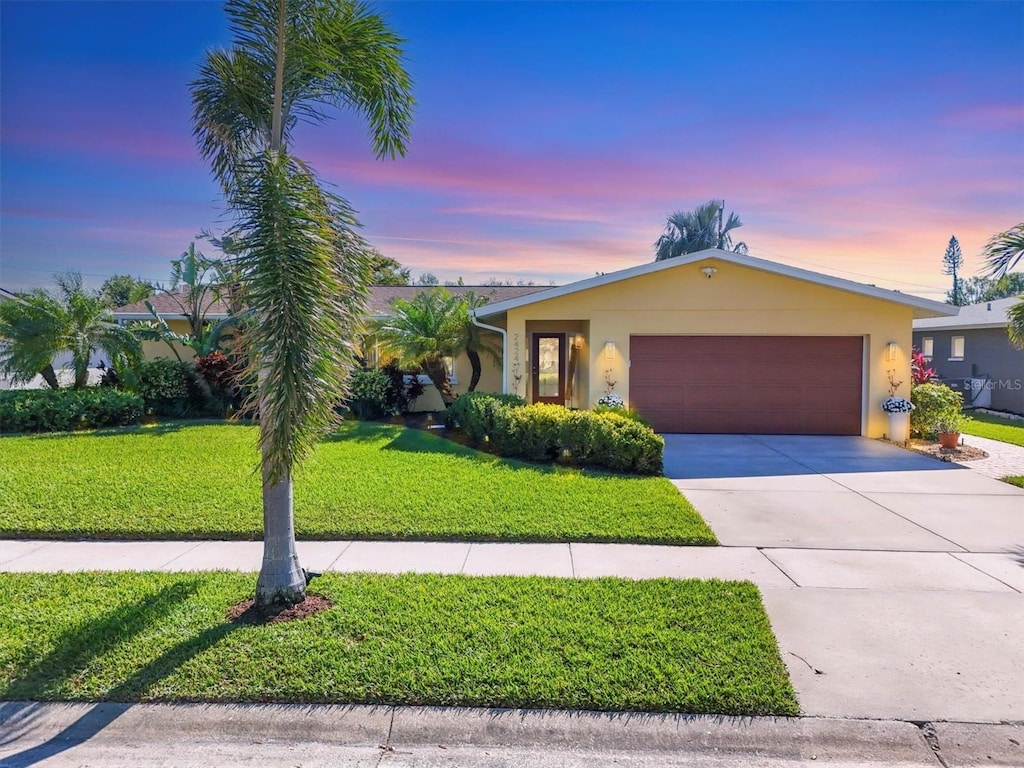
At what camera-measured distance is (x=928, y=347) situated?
71.2 feet

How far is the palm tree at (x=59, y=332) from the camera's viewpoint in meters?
12.3

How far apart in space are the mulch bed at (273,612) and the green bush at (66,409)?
11.2m

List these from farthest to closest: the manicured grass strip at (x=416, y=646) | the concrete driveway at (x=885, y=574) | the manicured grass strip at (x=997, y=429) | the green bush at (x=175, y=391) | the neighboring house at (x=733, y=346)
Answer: the green bush at (x=175, y=391), the manicured grass strip at (x=997, y=429), the neighboring house at (x=733, y=346), the concrete driveway at (x=885, y=574), the manicured grass strip at (x=416, y=646)

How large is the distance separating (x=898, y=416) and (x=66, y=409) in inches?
715

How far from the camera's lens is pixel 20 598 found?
14.4ft

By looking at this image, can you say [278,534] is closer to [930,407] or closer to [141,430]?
[141,430]

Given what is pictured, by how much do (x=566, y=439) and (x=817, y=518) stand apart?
3.80 metres

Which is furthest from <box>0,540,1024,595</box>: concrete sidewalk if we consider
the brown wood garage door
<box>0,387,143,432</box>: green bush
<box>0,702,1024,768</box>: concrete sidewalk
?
<box>0,387,143,432</box>: green bush

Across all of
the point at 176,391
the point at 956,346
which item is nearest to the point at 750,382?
the point at 956,346

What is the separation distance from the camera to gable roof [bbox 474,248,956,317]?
37.3 feet

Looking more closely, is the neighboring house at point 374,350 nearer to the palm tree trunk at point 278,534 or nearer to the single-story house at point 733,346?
the single-story house at point 733,346

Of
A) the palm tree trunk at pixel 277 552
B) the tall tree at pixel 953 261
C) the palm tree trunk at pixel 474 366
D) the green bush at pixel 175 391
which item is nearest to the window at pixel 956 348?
the palm tree trunk at pixel 474 366

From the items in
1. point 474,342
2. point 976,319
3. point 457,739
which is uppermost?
point 976,319

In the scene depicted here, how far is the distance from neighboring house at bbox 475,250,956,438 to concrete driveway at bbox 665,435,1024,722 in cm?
281
